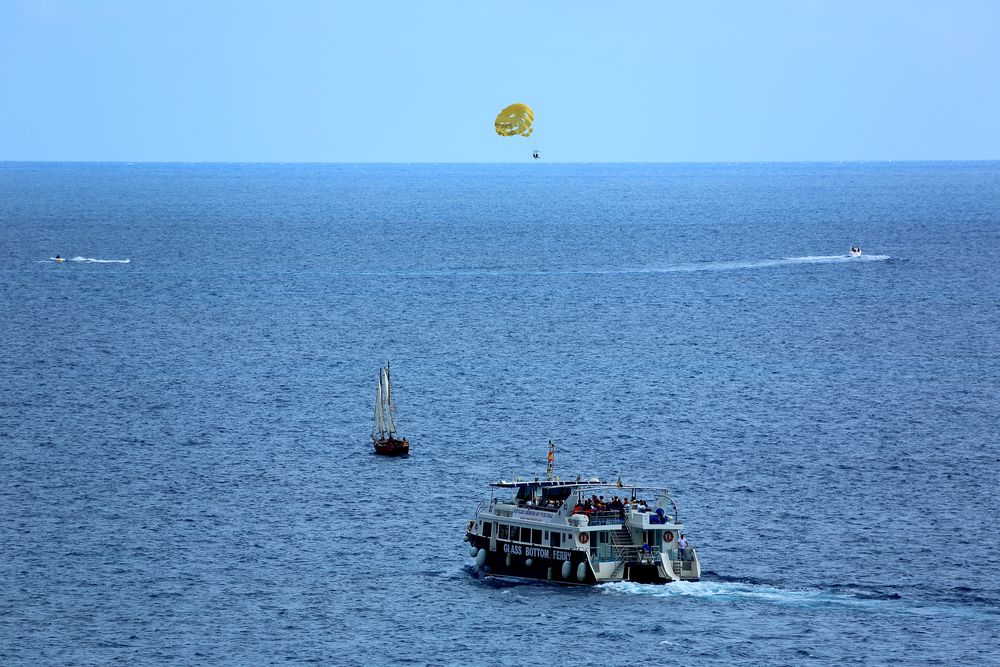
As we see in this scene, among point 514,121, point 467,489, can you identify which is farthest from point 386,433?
point 514,121

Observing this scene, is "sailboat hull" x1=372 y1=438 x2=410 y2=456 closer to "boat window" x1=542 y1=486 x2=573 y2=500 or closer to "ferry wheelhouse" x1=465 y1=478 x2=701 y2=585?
"ferry wheelhouse" x1=465 y1=478 x2=701 y2=585

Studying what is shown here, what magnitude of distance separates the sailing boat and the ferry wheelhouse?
2773 centimetres

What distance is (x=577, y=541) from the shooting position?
294ft

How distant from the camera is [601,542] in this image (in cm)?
9038

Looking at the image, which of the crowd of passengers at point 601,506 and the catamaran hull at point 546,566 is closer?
the catamaran hull at point 546,566

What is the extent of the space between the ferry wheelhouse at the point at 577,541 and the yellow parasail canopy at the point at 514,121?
184 ft

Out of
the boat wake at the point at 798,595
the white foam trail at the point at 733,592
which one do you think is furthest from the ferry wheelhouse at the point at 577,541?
the boat wake at the point at 798,595

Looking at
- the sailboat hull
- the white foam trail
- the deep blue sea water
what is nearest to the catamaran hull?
the white foam trail

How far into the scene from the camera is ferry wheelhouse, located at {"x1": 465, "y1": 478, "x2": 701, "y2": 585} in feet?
294

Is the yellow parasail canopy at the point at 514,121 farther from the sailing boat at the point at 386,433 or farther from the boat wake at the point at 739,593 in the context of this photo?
the boat wake at the point at 739,593

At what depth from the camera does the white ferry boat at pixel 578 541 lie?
294ft

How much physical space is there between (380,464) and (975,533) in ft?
141

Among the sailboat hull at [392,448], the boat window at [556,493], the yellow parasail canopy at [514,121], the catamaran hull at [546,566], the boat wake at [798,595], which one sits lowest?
the boat wake at [798,595]

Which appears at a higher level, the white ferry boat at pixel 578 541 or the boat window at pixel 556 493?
the boat window at pixel 556 493
